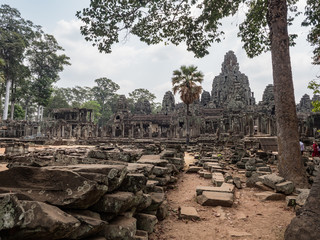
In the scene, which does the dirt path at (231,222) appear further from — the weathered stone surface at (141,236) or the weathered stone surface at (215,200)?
the weathered stone surface at (141,236)

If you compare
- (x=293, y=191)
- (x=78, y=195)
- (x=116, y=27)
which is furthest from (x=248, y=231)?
(x=116, y=27)

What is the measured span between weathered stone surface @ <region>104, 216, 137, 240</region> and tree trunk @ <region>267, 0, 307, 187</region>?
16.9 feet

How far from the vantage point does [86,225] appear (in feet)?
6.47

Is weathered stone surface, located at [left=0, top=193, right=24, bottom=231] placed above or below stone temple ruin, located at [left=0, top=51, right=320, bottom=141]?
below

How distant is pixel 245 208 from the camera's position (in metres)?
4.30

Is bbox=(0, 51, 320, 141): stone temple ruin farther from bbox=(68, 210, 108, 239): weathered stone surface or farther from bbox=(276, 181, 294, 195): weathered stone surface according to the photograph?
bbox=(68, 210, 108, 239): weathered stone surface

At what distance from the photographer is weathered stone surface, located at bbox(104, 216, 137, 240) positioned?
2221 mm

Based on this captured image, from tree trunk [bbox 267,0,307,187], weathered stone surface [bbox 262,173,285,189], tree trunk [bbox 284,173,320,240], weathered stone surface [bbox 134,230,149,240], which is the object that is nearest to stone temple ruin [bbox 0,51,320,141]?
tree trunk [bbox 267,0,307,187]

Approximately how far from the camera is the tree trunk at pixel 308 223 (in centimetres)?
255

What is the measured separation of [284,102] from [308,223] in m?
4.19

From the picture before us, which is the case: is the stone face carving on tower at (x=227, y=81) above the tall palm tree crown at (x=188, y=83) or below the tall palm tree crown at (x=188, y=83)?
above

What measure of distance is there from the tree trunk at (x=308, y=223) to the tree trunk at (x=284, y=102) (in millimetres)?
2908

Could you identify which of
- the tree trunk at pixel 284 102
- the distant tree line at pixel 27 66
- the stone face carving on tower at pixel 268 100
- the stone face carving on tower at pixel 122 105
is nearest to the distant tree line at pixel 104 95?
the distant tree line at pixel 27 66

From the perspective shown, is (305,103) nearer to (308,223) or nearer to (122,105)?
(122,105)
